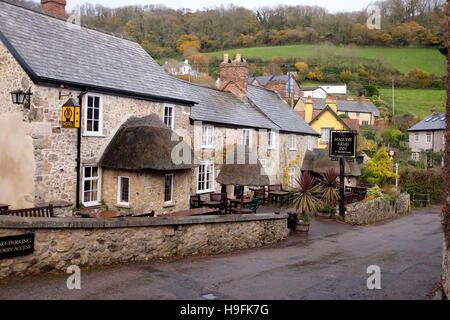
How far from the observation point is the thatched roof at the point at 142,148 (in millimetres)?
14484

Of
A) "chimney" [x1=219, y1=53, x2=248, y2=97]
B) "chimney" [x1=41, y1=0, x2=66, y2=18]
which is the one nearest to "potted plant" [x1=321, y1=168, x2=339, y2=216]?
"chimney" [x1=219, y1=53, x2=248, y2=97]

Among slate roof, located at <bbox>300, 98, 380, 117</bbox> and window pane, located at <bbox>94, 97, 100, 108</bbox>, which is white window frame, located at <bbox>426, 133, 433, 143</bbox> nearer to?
slate roof, located at <bbox>300, 98, 380, 117</bbox>

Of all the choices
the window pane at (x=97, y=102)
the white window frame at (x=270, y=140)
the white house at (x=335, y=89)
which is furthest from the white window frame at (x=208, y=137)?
the white house at (x=335, y=89)

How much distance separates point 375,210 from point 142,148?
16.6 m

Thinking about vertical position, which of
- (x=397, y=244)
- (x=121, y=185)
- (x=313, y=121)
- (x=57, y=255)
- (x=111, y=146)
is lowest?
(x=397, y=244)

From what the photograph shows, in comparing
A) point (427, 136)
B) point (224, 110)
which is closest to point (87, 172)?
point (224, 110)

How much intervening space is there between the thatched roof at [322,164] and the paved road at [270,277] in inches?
545

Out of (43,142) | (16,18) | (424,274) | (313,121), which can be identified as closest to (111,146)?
(43,142)

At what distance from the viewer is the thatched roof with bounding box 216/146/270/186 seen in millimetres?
15258

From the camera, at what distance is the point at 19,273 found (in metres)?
8.24

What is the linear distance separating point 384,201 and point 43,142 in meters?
21.5

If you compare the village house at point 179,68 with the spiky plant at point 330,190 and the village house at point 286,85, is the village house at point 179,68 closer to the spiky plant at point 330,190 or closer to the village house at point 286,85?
the village house at point 286,85
